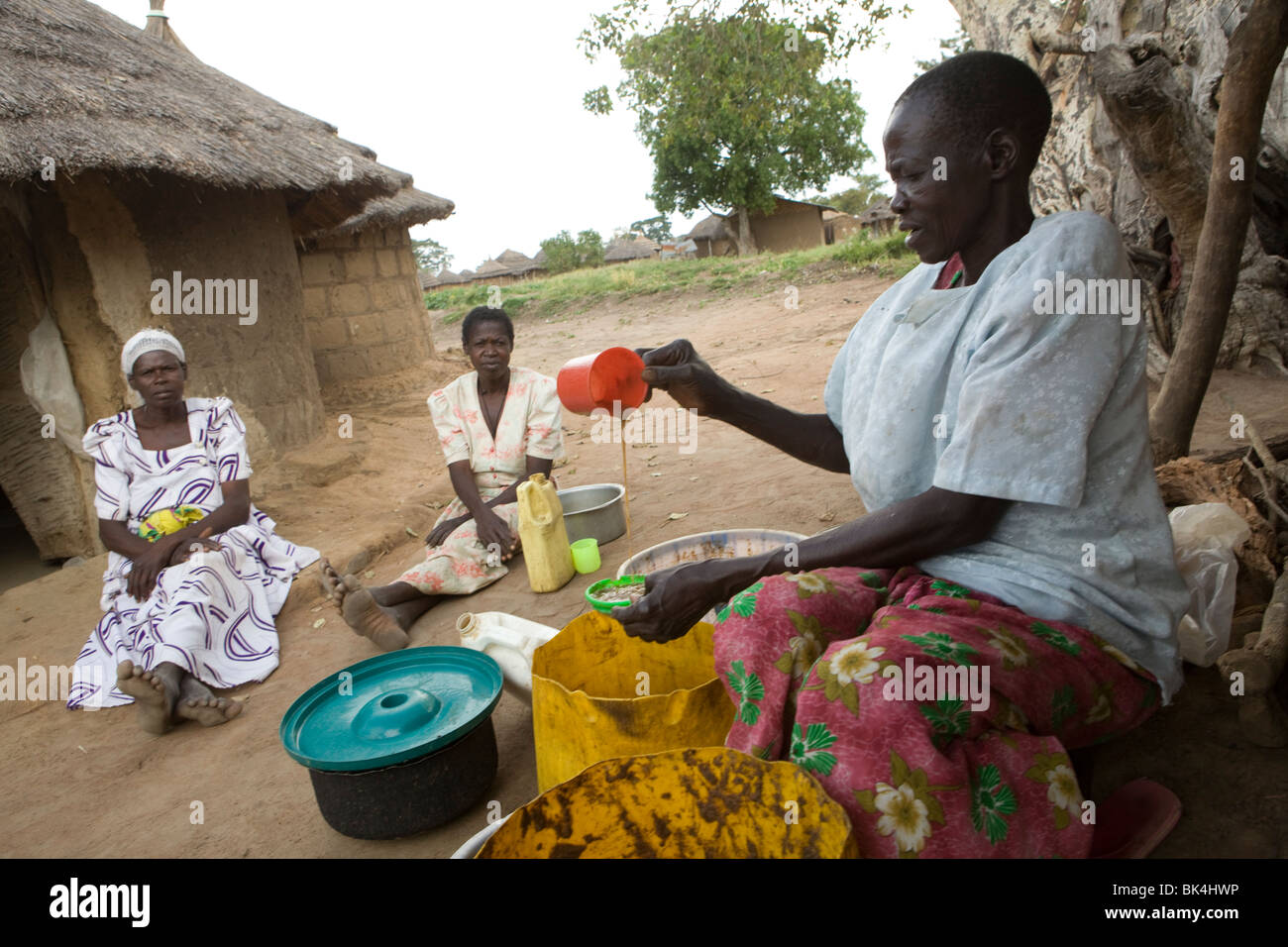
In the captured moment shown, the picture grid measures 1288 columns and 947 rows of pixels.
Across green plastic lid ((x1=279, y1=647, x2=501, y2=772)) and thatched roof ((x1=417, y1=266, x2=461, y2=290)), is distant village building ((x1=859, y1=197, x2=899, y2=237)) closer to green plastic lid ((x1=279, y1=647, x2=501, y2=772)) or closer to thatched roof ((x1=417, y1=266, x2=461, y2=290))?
thatched roof ((x1=417, y1=266, x2=461, y2=290))

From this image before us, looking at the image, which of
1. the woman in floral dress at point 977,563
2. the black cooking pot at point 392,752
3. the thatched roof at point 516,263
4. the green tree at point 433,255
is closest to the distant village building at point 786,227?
the thatched roof at point 516,263

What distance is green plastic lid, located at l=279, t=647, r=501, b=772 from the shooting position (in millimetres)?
2027

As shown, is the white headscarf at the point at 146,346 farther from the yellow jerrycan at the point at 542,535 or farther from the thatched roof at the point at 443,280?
the thatched roof at the point at 443,280

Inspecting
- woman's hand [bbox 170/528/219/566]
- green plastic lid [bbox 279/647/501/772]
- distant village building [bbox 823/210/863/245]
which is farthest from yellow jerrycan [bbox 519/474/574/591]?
distant village building [bbox 823/210/863/245]

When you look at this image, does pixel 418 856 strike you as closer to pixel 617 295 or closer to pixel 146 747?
pixel 146 747

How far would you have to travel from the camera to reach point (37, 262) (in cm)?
473

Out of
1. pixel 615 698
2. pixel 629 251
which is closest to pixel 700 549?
pixel 615 698

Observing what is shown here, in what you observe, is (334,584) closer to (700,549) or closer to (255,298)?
(700,549)

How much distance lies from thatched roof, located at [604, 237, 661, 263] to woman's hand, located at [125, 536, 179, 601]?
3082 cm

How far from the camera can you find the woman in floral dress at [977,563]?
120 centimetres

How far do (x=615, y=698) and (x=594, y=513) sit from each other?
209 centimetres

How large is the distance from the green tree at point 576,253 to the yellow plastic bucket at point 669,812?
1204 inches

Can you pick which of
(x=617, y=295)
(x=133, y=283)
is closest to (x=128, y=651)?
(x=133, y=283)
